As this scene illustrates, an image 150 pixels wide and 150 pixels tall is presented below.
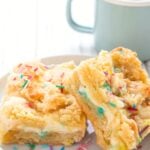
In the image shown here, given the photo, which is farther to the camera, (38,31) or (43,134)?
(38,31)

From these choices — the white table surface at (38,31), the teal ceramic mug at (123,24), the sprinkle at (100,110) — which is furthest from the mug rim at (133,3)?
the sprinkle at (100,110)

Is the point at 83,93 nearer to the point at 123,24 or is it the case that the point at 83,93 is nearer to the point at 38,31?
the point at 123,24

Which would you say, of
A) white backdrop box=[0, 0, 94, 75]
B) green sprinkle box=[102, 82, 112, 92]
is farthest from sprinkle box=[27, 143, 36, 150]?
white backdrop box=[0, 0, 94, 75]

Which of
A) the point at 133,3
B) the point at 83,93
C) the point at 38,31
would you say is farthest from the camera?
the point at 38,31

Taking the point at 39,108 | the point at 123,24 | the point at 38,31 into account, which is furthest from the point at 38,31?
the point at 39,108

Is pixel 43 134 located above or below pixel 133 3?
below

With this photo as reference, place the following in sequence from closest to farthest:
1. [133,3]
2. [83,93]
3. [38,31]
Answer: [83,93] → [133,3] → [38,31]

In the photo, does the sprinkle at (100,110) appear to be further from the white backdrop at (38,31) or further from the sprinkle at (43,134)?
the white backdrop at (38,31)

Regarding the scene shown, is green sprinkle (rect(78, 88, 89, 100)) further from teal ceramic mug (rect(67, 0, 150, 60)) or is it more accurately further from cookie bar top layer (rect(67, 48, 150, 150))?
teal ceramic mug (rect(67, 0, 150, 60))
